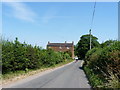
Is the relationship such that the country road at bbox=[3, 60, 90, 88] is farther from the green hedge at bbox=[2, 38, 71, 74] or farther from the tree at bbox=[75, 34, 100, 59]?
the tree at bbox=[75, 34, 100, 59]

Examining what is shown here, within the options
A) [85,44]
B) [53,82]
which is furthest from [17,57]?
[85,44]

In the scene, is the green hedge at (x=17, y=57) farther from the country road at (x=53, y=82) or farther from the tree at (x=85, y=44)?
the tree at (x=85, y=44)

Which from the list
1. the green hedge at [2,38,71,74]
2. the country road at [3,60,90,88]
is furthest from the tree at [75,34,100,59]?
the country road at [3,60,90,88]

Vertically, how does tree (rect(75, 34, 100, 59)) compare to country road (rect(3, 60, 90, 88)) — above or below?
above

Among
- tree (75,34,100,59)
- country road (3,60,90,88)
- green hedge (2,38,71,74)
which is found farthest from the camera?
tree (75,34,100,59)

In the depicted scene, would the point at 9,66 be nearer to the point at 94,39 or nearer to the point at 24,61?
the point at 24,61

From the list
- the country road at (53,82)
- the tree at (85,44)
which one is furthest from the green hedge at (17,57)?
the tree at (85,44)

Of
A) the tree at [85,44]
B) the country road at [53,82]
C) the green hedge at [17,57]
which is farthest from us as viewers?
the tree at [85,44]

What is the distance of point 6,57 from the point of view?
1514 centimetres

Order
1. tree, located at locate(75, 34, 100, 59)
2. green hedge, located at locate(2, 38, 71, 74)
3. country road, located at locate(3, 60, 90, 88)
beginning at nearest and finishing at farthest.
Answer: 1. country road, located at locate(3, 60, 90, 88)
2. green hedge, located at locate(2, 38, 71, 74)
3. tree, located at locate(75, 34, 100, 59)

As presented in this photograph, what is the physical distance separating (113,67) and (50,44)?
10424 centimetres

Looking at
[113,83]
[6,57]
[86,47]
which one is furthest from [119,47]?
[86,47]

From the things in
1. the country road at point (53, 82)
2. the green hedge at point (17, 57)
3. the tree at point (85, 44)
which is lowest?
the country road at point (53, 82)

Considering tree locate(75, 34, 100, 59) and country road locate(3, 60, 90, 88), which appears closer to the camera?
country road locate(3, 60, 90, 88)
